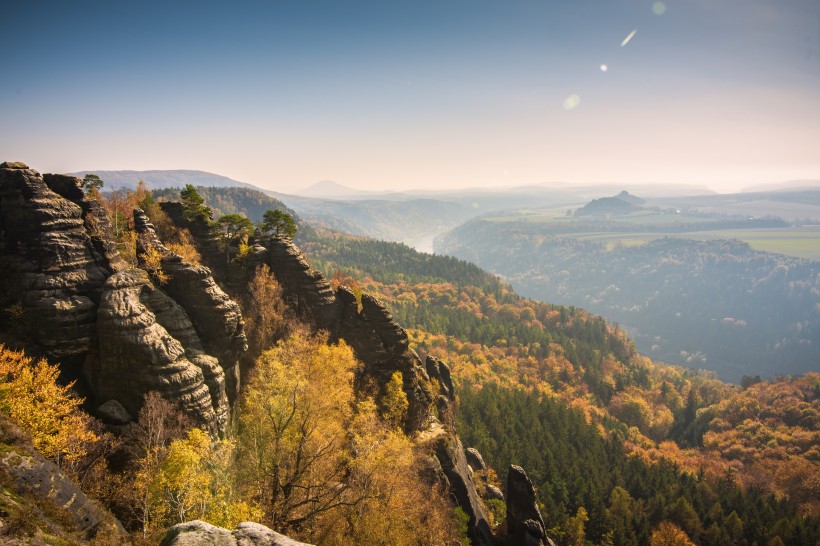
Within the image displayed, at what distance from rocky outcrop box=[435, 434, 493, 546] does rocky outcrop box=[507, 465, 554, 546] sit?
3674 mm

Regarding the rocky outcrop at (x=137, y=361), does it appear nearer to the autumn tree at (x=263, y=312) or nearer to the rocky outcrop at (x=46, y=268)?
the rocky outcrop at (x=46, y=268)

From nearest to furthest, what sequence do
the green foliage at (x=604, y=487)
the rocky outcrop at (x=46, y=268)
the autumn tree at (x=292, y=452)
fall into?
the rocky outcrop at (x=46, y=268) → the autumn tree at (x=292, y=452) → the green foliage at (x=604, y=487)

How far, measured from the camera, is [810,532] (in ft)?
280

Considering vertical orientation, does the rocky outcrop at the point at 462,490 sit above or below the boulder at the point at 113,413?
below

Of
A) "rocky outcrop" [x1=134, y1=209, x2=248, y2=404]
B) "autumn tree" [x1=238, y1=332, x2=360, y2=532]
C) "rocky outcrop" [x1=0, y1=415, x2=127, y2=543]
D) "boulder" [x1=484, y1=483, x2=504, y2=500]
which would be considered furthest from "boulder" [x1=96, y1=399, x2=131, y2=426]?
"boulder" [x1=484, y1=483, x2=504, y2=500]

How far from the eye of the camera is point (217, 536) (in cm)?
1420

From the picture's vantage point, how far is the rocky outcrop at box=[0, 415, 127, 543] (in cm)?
2027

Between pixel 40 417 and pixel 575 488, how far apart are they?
338 feet

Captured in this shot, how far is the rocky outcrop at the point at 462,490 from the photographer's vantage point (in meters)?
53.8

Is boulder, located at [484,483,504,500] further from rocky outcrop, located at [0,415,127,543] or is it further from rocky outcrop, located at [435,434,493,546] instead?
rocky outcrop, located at [0,415,127,543]

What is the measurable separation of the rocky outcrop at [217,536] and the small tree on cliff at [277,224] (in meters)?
54.8

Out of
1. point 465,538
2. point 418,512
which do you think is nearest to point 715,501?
point 465,538

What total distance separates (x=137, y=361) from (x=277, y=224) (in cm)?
3639

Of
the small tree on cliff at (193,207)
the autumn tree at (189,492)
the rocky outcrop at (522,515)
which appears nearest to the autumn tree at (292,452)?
the autumn tree at (189,492)
